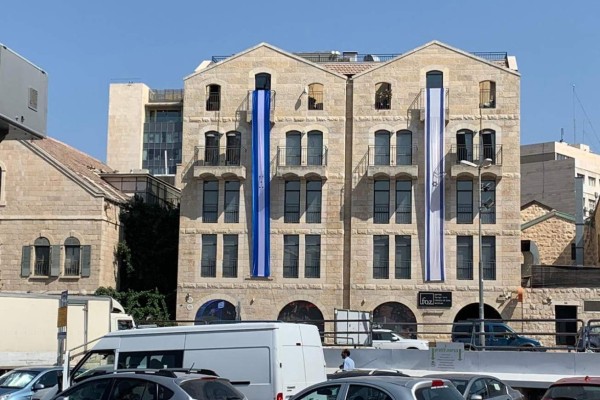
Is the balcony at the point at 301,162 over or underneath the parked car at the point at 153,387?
over

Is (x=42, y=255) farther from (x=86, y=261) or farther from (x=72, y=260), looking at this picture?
(x=86, y=261)

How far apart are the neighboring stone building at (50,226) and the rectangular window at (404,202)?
53.9 ft

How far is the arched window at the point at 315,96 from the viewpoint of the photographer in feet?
168

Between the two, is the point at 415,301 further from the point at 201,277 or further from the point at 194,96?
the point at 194,96

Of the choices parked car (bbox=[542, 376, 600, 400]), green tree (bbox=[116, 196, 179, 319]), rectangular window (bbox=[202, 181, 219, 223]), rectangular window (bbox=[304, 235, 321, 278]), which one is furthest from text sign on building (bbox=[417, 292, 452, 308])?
parked car (bbox=[542, 376, 600, 400])

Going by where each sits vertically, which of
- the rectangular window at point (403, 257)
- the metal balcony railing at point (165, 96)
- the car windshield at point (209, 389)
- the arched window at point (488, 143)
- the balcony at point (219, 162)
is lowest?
the car windshield at point (209, 389)

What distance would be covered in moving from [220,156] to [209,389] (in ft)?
127

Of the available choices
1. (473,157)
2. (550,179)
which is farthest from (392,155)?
(550,179)

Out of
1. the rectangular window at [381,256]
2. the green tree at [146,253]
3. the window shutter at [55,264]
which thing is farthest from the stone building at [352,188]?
the window shutter at [55,264]

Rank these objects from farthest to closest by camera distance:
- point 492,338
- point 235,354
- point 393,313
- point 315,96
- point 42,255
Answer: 1. point 315,96
2. point 42,255
3. point 393,313
4. point 492,338
5. point 235,354

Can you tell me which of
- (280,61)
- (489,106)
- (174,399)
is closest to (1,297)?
(174,399)

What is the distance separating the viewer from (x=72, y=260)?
1983 inches

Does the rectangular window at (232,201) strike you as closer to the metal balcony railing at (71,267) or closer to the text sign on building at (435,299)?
the metal balcony railing at (71,267)

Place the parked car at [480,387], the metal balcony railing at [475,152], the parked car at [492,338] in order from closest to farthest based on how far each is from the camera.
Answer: the parked car at [480,387] < the parked car at [492,338] < the metal balcony railing at [475,152]
